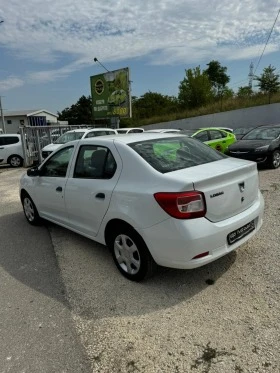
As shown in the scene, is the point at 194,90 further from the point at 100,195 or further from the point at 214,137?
the point at 100,195

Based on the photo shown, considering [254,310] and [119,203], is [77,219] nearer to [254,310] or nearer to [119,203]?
[119,203]

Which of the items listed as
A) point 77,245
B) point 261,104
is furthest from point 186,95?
point 77,245

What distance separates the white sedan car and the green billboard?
873 inches

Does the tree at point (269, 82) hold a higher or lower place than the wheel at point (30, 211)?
higher

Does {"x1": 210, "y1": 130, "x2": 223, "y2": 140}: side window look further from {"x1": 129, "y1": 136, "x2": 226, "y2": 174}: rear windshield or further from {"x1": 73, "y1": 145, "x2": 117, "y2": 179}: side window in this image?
{"x1": 73, "y1": 145, "x2": 117, "y2": 179}: side window

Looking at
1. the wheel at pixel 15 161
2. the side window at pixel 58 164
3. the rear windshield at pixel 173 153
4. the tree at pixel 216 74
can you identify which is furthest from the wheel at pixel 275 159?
the tree at pixel 216 74

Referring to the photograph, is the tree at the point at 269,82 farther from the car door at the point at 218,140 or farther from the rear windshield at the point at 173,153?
the rear windshield at the point at 173,153

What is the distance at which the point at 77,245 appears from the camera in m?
4.89

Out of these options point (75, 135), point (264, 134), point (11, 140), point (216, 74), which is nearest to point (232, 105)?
point (75, 135)

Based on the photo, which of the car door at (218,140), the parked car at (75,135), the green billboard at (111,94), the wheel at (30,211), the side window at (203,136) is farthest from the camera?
the green billboard at (111,94)

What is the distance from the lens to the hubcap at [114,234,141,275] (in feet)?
11.7

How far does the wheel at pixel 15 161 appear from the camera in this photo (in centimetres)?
1657

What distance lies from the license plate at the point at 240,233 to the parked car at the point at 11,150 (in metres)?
14.9

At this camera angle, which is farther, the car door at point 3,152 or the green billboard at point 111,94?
the green billboard at point 111,94
